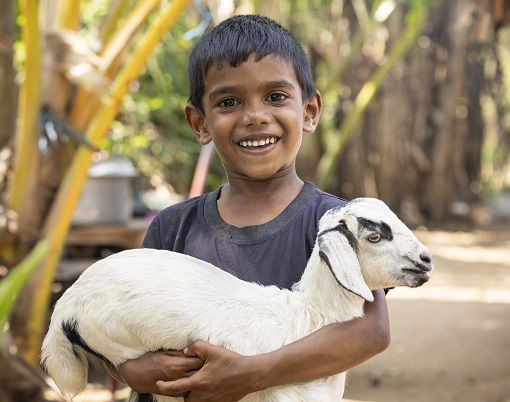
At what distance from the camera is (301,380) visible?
1.66m

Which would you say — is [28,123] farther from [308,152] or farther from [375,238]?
[308,152]

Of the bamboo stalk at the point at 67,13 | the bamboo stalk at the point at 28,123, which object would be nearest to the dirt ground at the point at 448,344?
the bamboo stalk at the point at 28,123

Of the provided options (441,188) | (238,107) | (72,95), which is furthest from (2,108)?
(441,188)

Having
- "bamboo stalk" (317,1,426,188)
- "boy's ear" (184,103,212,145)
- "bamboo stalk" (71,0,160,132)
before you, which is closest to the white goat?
"boy's ear" (184,103,212,145)

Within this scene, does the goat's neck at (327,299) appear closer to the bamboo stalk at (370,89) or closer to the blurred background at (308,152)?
the blurred background at (308,152)

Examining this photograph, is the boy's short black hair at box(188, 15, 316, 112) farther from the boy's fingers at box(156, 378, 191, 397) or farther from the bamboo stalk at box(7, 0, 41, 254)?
the bamboo stalk at box(7, 0, 41, 254)

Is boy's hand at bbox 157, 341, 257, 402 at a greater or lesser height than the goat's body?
lesser

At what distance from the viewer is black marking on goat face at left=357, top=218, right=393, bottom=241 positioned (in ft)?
5.42

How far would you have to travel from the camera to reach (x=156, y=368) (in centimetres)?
167

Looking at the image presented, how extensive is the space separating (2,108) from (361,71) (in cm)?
868

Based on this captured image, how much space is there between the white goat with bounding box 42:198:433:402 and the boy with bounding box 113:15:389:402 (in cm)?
4

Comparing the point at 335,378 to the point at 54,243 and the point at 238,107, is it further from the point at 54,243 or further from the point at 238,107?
the point at 54,243

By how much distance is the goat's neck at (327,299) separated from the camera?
1680 millimetres

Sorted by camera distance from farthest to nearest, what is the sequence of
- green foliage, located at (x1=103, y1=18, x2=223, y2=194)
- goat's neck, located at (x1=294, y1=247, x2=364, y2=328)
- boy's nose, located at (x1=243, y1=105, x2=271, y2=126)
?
green foliage, located at (x1=103, y1=18, x2=223, y2=194) < boy's nose, located at (x1=243, y1=105, x2=271, y2=126) < goat's neck, located at (x1=294, y1=247, x2=364, y2=328)
